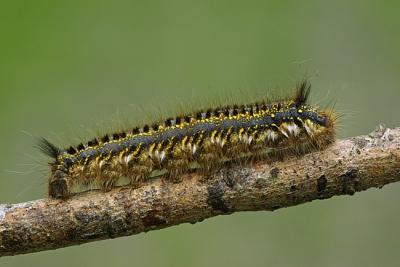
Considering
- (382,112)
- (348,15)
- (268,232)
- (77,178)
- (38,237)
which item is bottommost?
(268,232)

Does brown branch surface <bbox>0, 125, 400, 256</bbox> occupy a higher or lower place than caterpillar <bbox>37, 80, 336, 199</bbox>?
lower

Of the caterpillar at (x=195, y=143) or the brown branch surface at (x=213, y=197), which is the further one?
the caterpillar at (x=195, y=143)

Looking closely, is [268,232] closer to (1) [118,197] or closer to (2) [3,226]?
(1) [118,197]

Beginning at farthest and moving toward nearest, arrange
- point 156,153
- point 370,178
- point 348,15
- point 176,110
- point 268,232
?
point 348,15
point 268,232
point 176,110
point 156,153
point 370,178

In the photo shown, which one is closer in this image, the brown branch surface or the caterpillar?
the brown branch surface

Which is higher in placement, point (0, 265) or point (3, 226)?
point (3, 226)

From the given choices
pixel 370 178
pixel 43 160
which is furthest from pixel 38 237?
pixel 370 178
